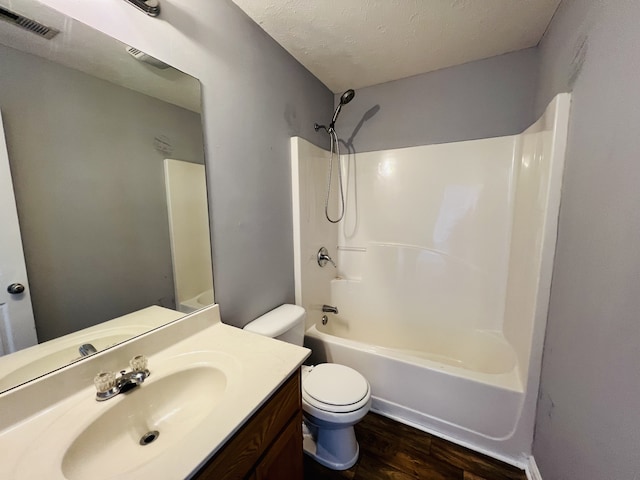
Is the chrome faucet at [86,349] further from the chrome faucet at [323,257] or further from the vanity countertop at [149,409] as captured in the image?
the chrome faucet at [323,257]

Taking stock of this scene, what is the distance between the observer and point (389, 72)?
5.99 ft

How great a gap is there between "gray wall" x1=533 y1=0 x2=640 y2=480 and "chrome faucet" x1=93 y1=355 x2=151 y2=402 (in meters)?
1.35

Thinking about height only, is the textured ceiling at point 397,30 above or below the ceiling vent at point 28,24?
above

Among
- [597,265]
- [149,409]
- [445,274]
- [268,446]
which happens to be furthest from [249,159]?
[445,274]

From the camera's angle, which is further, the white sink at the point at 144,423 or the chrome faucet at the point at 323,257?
the chrome faucet at the point at 323,257

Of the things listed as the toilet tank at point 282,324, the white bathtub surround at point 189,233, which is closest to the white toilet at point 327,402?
the toilet tank at point 282,324

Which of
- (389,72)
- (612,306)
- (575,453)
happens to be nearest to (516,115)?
(389,72)

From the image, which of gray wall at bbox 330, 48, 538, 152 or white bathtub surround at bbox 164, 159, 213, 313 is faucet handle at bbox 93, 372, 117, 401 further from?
gray wall at bbox 330, 48, 538, 152

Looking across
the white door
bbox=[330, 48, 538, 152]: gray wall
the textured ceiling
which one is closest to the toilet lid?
the white door

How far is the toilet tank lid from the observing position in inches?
51.8

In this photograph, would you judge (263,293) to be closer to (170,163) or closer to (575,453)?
(170,163)

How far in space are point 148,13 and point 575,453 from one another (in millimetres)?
2190

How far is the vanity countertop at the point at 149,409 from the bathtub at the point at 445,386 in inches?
31.9

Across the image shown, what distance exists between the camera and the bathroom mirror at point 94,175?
660mm
